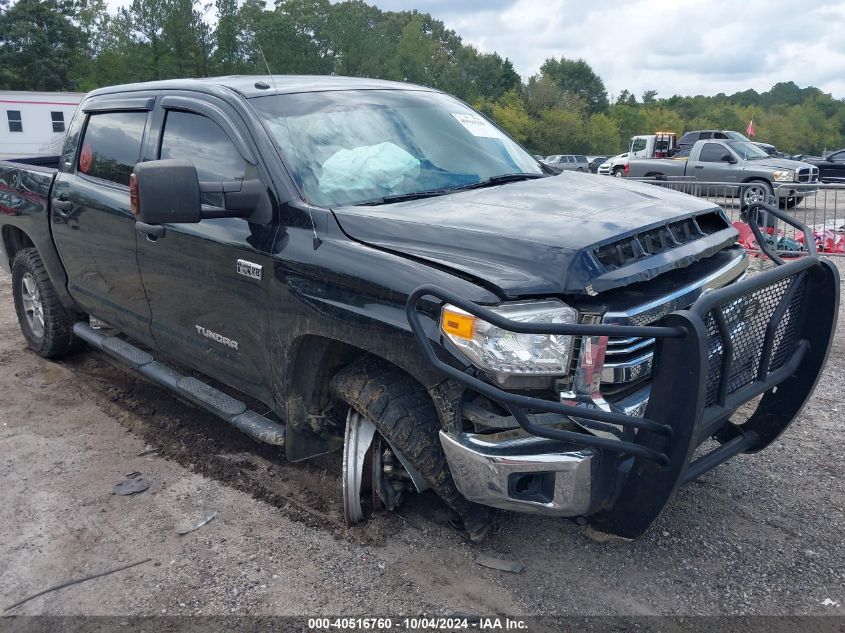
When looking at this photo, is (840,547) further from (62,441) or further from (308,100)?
(62,441)

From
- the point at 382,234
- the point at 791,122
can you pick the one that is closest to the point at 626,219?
the point at 382,234

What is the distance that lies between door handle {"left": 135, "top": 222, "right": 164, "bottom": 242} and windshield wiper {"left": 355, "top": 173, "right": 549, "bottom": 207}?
4.08 ft

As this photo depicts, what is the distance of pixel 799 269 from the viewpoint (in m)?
2.86

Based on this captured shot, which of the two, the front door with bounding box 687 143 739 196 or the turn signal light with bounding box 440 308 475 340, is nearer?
the turn signal light with bounding box 440 308 475 340

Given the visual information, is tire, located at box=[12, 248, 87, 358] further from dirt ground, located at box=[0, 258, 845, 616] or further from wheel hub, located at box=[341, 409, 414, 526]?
wheel hub, located at box=[341, 409, 414, 526]

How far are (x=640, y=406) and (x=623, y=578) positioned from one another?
861mm

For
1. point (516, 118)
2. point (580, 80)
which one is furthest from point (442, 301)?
point (580, 80)

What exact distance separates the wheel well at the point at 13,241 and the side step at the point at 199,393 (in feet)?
4.29

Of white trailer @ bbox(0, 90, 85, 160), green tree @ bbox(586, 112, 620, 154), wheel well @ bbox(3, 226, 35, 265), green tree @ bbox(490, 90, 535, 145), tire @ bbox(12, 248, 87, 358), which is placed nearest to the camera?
tire @ bbox(12, 248, 87, 358)

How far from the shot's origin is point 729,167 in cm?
1916

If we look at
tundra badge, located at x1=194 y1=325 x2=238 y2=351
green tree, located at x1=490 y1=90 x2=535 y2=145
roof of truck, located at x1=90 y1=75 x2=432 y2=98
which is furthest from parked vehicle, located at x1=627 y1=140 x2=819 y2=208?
green tree, located at x1=490 y1=90 x2=535 y2=145

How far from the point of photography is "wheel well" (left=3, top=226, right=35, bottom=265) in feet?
19.5

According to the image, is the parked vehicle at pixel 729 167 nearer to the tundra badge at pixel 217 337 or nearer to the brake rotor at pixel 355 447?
the tundra badge at pixel 217 337

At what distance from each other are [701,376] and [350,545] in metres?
1.73
